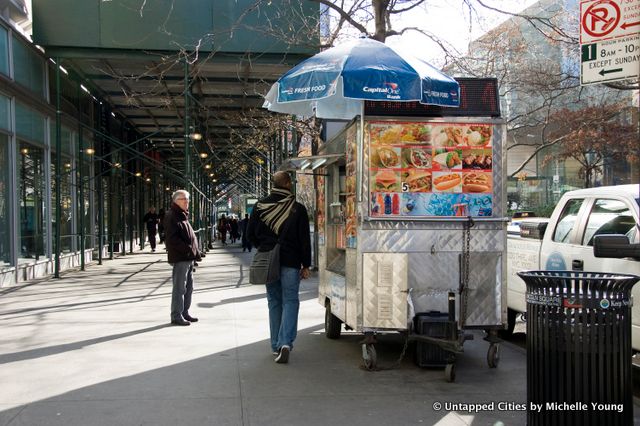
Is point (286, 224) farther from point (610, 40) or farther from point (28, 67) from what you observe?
point (28, 67)

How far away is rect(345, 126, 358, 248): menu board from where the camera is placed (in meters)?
6.54

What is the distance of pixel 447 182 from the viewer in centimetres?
644

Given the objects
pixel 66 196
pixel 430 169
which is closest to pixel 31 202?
pixel 66 196

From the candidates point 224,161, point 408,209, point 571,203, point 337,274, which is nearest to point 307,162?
point 337,274

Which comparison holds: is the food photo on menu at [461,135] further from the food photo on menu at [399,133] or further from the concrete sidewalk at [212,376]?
the concrete sidewalk at [212,376]

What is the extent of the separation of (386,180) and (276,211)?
1.20m

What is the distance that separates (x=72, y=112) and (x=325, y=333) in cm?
1281

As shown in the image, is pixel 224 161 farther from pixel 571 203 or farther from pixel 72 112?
pixel 571 203

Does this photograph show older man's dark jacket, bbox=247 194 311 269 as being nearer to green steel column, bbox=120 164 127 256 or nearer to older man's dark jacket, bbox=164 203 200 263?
older man's dark jacket, bbox=164 203 200 263

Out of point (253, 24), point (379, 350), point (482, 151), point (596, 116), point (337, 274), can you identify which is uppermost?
point (253, 24)

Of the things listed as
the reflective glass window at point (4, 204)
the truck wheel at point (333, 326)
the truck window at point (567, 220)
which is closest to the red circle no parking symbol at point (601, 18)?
the truck window at point (567, 220)

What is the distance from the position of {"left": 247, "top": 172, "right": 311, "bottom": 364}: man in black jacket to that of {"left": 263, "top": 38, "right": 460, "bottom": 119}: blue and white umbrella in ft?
3.27

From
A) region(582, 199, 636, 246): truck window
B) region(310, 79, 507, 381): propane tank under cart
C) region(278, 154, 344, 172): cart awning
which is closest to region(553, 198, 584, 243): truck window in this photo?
region(582, 199, 636, 246): truck window

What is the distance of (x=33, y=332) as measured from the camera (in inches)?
323
